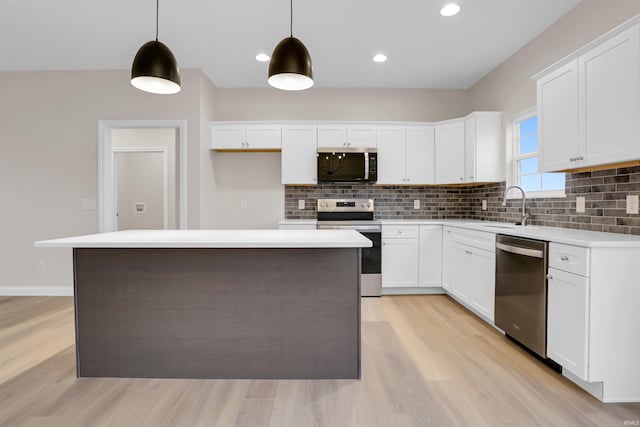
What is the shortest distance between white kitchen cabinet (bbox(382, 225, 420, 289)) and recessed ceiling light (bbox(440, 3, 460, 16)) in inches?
85.6

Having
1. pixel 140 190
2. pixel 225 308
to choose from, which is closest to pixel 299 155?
pixel 225 308

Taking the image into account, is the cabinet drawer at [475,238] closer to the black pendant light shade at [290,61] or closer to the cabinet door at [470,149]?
the cabinet door at [470,149]

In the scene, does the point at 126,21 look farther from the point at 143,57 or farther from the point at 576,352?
the point at 576,352

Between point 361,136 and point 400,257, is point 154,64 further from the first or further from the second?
point 400,257

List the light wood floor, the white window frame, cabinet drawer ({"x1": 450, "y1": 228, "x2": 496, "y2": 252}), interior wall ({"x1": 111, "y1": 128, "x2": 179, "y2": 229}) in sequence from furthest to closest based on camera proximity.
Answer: interior wall ({"x1": 111, "y1": 128, "x2": 179, "y2": 229}), the white window frame, cabinet drawer ({"x1": 450, "y1": 228, "x2": 496, "y2": 252}), the light wood floor

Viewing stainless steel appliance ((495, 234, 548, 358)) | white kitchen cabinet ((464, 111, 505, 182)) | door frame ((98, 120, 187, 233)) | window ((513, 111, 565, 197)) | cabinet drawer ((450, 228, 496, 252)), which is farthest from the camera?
door frame ((98, 120, 187, 233))

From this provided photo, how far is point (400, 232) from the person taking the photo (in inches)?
159

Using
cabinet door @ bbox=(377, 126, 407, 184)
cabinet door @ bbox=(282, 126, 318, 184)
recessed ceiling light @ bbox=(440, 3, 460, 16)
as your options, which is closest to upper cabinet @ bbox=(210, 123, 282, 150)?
cabinet door @ bbox=(282, 126, 318, 184)

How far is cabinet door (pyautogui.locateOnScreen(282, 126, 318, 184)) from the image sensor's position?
4273mm

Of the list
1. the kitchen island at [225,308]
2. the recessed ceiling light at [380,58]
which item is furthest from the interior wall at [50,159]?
the recessed ceiling light at [380,58]

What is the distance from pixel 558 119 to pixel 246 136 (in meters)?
3.23

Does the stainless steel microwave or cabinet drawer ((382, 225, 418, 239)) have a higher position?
the stainless steel microwave

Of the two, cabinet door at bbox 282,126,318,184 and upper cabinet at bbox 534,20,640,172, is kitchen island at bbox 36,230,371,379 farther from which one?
cabinet door at bbox 282,126,318,184

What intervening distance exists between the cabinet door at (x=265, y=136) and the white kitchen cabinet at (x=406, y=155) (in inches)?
50.3
